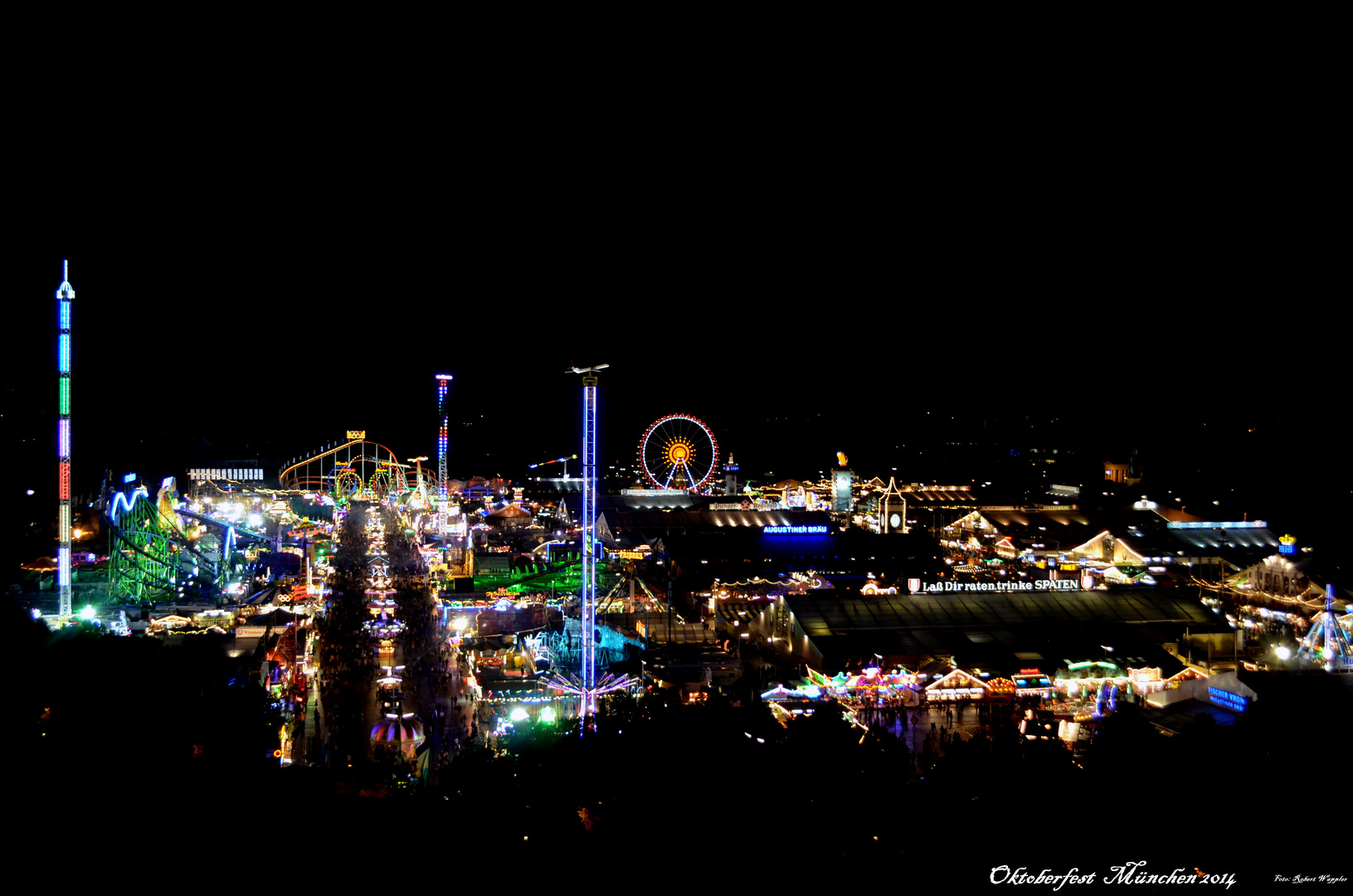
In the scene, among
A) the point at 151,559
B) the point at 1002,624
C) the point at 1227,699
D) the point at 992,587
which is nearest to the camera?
the point at 1227,699

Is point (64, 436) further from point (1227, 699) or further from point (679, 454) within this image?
point (679, 454)

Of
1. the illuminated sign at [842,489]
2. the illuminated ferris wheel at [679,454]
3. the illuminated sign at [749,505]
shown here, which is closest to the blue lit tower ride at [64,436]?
the illuminated sign at [749,505]

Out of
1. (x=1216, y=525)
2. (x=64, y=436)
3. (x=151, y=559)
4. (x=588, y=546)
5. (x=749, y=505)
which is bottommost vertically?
(x=151, y=559)

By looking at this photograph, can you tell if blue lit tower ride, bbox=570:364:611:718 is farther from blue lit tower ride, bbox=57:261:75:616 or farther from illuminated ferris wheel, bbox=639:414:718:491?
A: illuminated ferris wheel, bbox=639:414:718:491

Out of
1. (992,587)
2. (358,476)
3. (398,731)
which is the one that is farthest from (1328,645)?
(358,476)

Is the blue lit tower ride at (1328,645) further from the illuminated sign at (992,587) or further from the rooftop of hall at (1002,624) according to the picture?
the illuminated sign at (992,587)

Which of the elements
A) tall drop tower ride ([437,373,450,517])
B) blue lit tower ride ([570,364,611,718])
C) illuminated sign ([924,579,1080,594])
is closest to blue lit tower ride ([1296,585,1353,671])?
illuminated sign ([924,579,1080,594])
